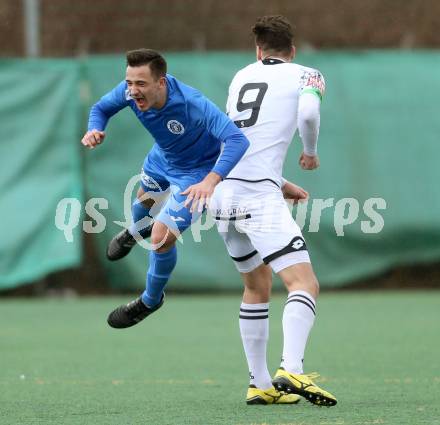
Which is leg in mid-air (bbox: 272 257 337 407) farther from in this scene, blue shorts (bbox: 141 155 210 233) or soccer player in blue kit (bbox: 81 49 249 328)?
blue shorts (bbox: 141 155 210 233)

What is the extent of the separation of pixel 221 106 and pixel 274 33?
6462mm

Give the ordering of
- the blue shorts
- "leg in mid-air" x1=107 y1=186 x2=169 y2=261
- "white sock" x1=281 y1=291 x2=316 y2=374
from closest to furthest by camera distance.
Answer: "white sock" x1=281 y1=291 x2=316 y2=374
the blue shorts
"leg in mid-air" x1=107 y1=186 x2=169 y2=261

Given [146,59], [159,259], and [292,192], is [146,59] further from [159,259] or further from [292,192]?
[159,259]

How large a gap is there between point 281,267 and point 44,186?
6991 millimetres

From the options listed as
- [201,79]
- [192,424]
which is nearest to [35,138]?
[201,79]

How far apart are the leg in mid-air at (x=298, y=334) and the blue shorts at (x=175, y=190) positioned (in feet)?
2.69

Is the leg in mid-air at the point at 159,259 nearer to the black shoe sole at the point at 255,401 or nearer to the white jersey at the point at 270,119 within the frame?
the white jersey at the point at 270,119

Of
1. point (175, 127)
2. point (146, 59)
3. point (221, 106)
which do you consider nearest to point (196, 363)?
point (175, 127)

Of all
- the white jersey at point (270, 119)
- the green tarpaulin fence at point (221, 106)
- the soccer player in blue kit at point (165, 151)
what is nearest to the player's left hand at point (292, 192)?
the white jersey at point (270, 119)

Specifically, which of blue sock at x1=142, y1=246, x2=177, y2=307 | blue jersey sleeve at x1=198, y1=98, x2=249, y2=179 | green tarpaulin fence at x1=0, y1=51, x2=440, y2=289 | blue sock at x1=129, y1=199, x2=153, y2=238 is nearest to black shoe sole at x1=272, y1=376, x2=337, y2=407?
blue jersey sleeve at x1=198, y1=98, x2=249, y2=179

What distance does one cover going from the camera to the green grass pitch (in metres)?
5.52

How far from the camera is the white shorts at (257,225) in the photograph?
18.5 ft

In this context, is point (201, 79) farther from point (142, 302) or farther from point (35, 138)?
point (142, 302)

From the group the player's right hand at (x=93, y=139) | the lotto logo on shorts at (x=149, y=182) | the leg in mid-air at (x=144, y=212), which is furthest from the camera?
the leg in mid-air at (x=144, y=212)
